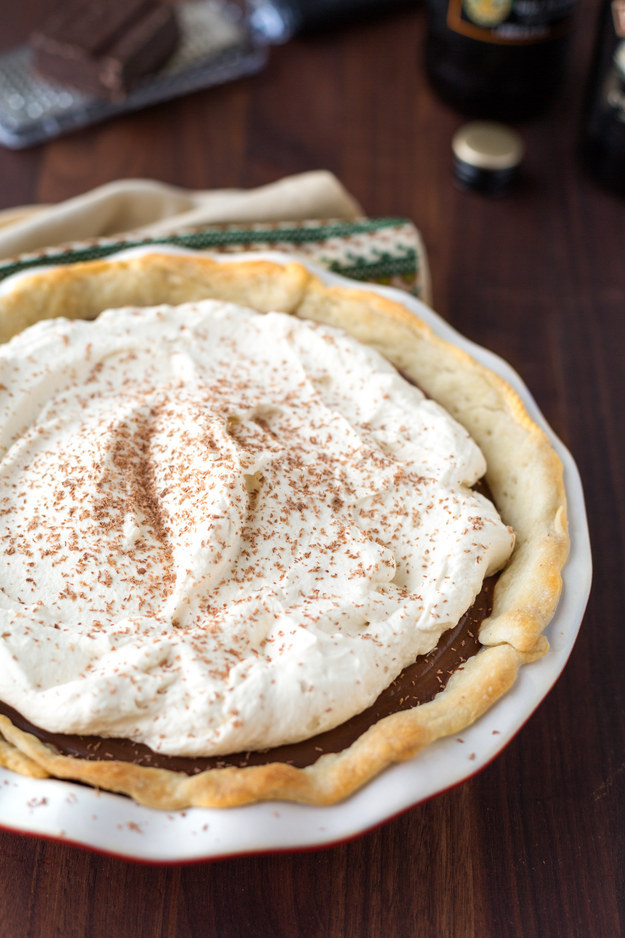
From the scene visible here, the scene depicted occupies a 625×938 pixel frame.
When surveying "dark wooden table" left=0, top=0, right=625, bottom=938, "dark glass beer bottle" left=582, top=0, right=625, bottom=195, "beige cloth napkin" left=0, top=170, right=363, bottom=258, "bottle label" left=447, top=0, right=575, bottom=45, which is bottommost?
"dark wooden table" left=0, top=0, right=625, bottom=938

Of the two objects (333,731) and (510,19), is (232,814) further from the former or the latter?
(510,19)

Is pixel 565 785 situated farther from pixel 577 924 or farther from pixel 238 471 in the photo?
pixel 238 471

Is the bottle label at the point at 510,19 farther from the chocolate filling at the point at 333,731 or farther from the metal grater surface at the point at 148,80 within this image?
the chocolate filling at the point at 333,731

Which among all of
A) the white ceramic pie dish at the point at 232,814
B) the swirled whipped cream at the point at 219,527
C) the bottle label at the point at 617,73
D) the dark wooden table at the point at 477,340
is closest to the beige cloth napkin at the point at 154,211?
the dark wooden table at the point at 477,340

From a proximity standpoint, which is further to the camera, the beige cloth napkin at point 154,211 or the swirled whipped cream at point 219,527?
the beige cloth napkin at point 154,211

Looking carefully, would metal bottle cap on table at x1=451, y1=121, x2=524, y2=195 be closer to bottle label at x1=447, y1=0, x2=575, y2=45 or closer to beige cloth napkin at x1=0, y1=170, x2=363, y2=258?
bottle label at x1=447, y1=0, x2=575, y2=45

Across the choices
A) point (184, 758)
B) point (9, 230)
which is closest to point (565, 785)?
point (184, 758)

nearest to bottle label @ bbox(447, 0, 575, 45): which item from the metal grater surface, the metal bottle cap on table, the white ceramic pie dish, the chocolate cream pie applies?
the metal bottle cap on table
